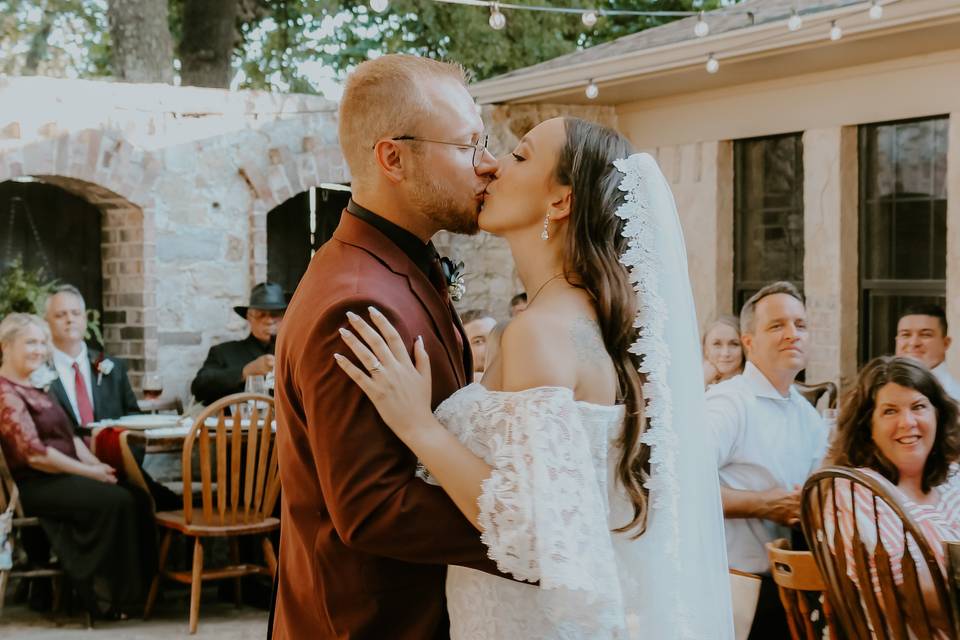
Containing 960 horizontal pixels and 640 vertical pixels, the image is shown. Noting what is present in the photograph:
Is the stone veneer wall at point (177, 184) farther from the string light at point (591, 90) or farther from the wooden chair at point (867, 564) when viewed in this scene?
the wooden chair at point (867, 564)

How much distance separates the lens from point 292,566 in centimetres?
225

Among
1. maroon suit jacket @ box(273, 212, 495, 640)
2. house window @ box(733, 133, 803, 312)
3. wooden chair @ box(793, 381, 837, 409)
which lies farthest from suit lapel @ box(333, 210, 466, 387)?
house window @ box(733, 133, 803, 312)

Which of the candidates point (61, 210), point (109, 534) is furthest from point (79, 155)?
point (109, 534)

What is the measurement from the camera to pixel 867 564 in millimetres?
3379

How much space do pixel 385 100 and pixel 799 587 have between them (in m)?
2.05

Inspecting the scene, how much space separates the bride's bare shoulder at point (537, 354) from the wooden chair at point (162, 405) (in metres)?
5.72

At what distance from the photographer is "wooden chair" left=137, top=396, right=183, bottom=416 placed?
24.5 feet

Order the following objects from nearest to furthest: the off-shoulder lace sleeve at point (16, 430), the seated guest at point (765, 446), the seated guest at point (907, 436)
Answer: the seated guest at point (907, 436) < the seated guest at point (765, 446) < the off-shoulder lace sleeve at point (16, 430)

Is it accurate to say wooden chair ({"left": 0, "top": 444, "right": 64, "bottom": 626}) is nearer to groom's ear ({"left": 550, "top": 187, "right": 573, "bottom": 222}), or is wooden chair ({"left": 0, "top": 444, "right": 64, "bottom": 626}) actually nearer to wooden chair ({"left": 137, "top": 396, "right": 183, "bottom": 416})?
wooden chair ({"left": 137, "top": 396, "right": 183, "bottom": 416})

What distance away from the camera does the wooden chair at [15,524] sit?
20.1 feet

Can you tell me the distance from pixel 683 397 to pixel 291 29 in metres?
12.9

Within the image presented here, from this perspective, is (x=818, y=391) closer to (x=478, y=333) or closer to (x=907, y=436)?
(x=478, y=333)

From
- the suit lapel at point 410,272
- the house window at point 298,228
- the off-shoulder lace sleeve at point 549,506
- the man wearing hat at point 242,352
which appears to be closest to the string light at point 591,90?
the house window at point 298,228

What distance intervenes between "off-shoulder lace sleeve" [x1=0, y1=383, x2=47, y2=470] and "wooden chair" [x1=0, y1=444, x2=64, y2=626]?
0.08 m
